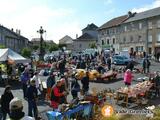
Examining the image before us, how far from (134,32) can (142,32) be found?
10.7ft

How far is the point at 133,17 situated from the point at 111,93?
60460mm

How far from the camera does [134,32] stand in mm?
75000

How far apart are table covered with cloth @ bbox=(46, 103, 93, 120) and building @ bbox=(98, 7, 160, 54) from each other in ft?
174

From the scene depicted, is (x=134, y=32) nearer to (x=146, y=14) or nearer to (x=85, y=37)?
(x=146, y=14)

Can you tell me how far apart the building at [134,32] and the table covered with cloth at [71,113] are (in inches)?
2093

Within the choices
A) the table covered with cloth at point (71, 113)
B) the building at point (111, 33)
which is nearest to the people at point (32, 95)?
the table covered with cloth at point (71, 113)

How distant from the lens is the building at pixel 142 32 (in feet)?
219

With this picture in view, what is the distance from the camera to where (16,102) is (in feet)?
19.8

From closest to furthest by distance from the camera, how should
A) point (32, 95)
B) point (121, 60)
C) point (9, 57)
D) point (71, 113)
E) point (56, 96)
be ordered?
point (71, 113)
point (56, 96)
point (32, 95)
point (9, 57)
point (121, 60)

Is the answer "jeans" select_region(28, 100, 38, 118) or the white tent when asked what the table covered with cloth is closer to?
"jeans" select_region(28, 100, 38, 118)

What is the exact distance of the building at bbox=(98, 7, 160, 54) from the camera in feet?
221

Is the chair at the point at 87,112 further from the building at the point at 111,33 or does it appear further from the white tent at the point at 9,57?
the building at the point at 111,33

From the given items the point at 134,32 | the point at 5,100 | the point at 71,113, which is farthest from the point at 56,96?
the point at 134,32

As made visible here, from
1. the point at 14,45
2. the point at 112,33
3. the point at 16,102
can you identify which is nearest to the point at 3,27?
the point at 14,45
